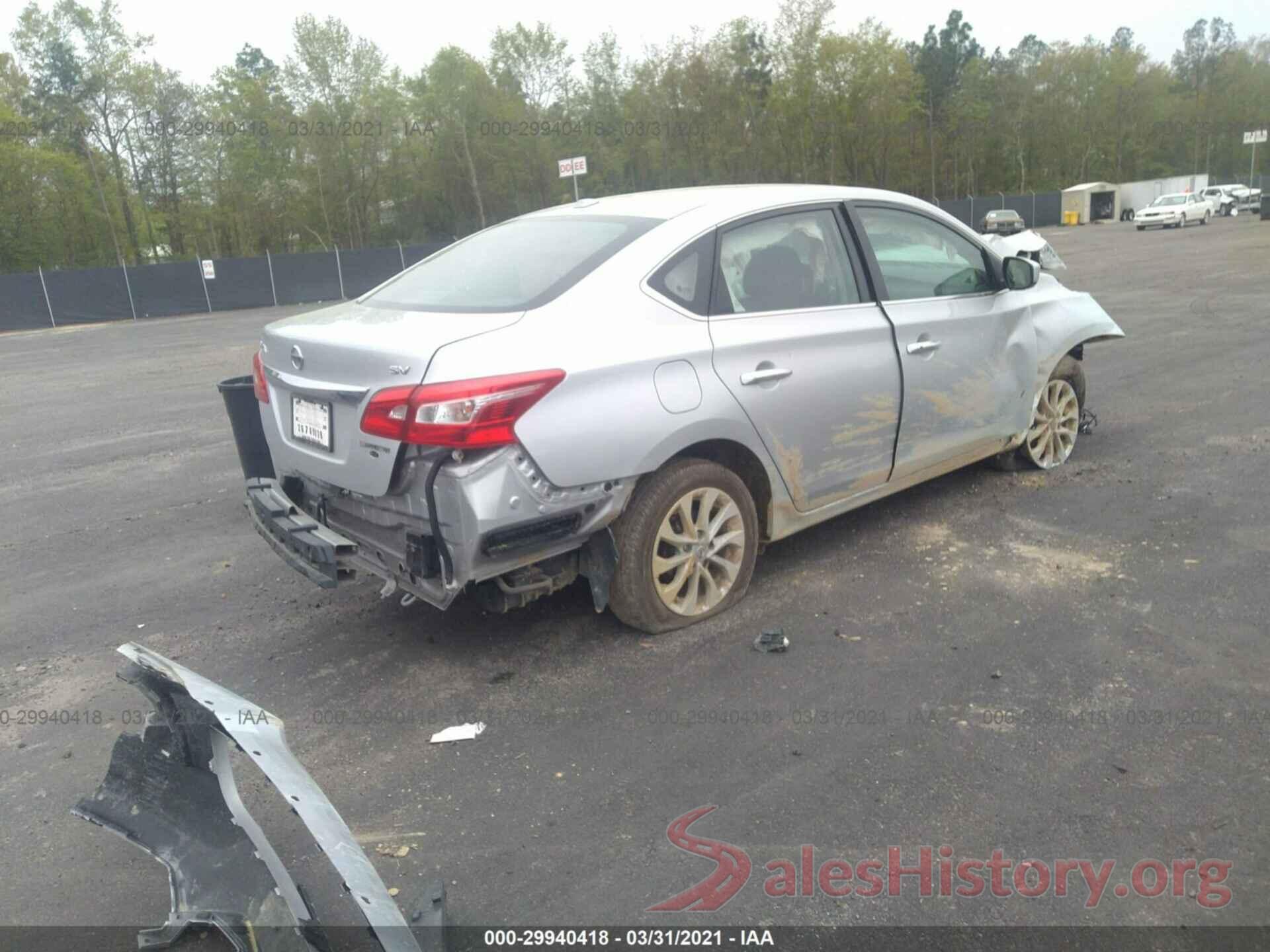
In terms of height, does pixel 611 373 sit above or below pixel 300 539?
above

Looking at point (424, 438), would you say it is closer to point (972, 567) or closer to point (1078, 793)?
point (1078, 793)

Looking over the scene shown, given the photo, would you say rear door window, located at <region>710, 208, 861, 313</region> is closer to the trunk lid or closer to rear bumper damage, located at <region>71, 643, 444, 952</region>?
the trunk lid

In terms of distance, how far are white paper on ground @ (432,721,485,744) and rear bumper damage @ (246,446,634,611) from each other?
45cm

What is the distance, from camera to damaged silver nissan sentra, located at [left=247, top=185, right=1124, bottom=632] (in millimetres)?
3438

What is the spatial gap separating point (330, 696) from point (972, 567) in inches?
120

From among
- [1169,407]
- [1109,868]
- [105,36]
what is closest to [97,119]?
[105,36]

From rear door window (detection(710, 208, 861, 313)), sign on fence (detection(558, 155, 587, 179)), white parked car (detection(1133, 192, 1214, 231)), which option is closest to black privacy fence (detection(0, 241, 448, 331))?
sign on fence (detection(558, 155, 587, 179))

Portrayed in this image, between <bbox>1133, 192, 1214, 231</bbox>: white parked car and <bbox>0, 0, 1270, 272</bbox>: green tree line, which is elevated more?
<bbox>0, 0, 1270, 272</bbox>: green tree line

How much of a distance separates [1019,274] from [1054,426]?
1.20m

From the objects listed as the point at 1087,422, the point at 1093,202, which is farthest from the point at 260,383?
the point at 1093,202

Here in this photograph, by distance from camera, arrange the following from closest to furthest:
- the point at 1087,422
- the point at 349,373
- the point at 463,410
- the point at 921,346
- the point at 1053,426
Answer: the point at 463,410 < the point at 349,373 < the point at 921,346 < the point at 1053,426 < the point at 1087,422

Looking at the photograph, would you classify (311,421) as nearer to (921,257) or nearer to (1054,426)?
(921,257)

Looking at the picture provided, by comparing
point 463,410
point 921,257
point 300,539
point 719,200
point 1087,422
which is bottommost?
point 1087,422

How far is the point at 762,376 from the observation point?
412cm
